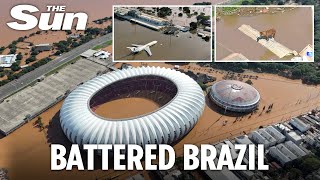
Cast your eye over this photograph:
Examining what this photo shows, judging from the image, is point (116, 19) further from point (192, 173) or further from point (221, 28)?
point (192, 173)

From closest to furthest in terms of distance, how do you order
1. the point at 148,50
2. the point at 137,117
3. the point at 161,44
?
the point at 137,117, the point at 148,50, the point at 161,44

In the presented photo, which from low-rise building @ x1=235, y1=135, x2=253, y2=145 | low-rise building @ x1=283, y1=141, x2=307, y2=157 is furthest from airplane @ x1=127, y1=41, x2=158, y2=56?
low-rise building @ x1=283, y1=141, x2=307, y2=157

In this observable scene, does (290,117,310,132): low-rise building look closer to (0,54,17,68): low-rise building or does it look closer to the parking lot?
→ the parking lot

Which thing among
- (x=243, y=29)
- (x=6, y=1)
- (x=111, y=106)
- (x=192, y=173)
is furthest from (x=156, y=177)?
(x=6, y=1)

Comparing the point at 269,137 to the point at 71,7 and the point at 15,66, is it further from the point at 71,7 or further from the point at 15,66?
the point at 71,7

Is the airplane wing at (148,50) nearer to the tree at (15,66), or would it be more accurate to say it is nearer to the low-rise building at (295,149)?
the low-rise building at (295,149)

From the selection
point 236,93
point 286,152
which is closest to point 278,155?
Result: point 286,152

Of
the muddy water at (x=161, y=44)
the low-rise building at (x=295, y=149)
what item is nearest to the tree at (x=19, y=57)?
the muddy water at (x=161, y=44)
